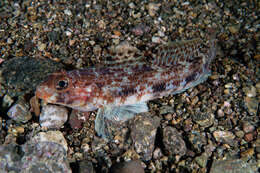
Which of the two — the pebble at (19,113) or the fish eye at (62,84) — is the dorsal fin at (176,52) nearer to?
the fish eye at (62,84)

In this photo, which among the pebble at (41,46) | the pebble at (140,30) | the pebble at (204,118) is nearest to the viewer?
the pebble at (204,118)

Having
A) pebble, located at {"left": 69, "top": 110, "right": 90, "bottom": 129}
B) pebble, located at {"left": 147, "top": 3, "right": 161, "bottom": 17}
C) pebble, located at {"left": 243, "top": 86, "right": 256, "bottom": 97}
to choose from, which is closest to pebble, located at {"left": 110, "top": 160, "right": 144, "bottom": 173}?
pebble, located at {"left": 69, "top": 110, "right": 90, "bottom": 129}

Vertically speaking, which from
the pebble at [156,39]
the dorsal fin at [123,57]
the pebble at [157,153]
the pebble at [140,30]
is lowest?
the pebble at [157,153]

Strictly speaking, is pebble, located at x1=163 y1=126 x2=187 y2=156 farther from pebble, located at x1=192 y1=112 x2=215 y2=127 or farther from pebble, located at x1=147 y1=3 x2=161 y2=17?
pebble, located at x1=147 y1=3 x2=161 y2=17

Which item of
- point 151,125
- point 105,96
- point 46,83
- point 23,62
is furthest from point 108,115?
point 23,62

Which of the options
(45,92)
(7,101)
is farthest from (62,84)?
(7,101)

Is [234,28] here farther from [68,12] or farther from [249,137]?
[68,12]

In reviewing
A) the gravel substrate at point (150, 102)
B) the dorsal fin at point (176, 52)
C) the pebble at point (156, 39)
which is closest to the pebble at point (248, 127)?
the gravel substrate at point (150, 102)
